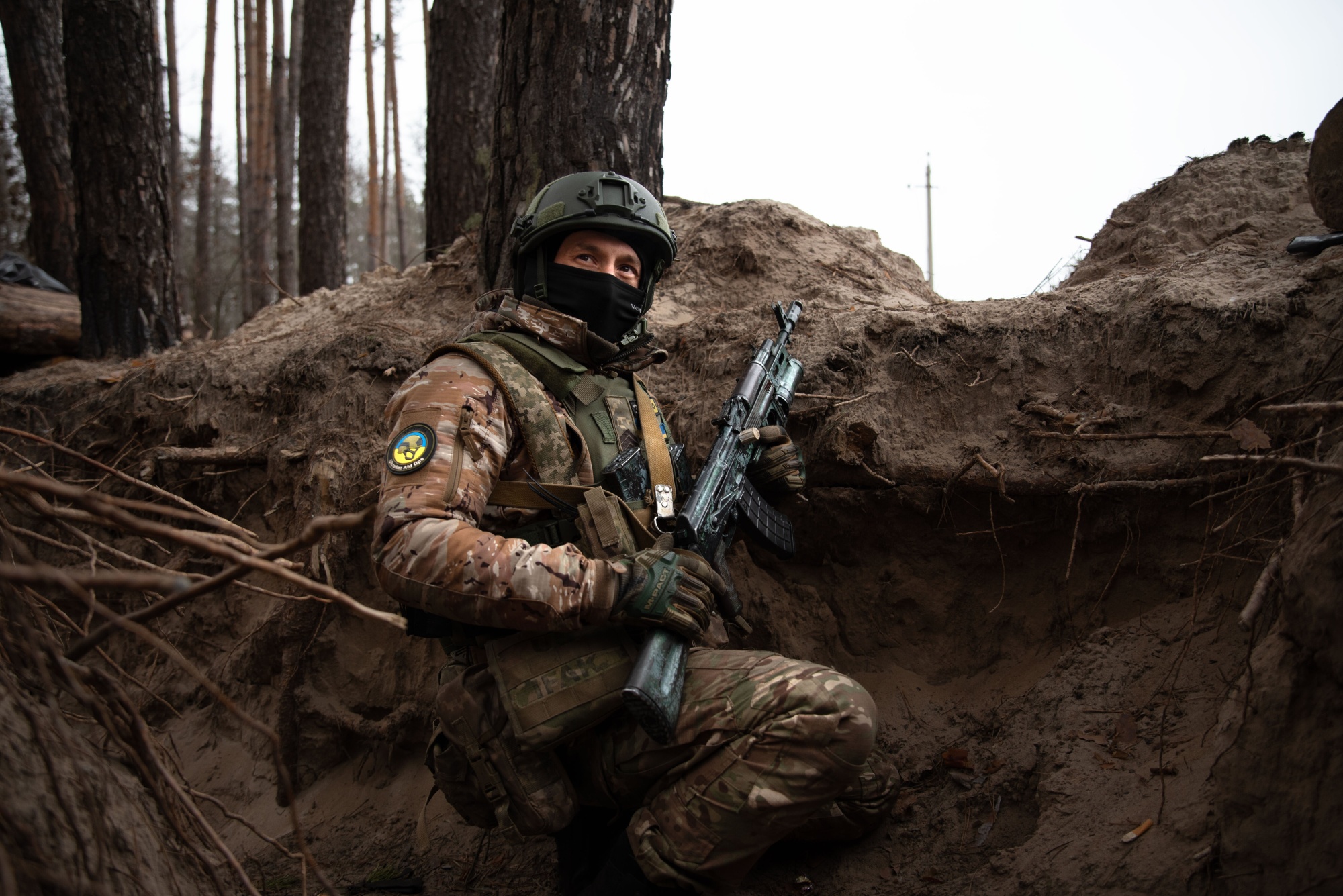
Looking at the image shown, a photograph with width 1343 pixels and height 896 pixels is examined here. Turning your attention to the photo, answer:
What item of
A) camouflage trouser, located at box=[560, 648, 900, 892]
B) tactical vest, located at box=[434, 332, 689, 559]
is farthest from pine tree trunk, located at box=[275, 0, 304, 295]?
camouflage trouser, located at box=[560, 648, 900, 892]

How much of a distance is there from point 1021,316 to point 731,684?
6.95 feet

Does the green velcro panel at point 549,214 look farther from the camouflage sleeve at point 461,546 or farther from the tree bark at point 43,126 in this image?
the tree bark at point 43,126

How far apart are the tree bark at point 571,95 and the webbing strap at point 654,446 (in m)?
1.63

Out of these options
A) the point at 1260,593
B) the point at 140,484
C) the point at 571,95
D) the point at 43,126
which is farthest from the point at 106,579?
the point at 43,126

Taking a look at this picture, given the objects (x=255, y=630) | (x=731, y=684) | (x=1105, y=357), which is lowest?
(x=255, y=630)

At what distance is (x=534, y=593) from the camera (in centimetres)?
234

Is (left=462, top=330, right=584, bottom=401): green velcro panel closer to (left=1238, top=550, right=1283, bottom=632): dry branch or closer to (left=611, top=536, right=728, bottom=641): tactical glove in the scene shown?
Answer: (left=611, top=536, right=728, bottom=641): tactical glove

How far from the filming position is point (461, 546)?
91.7 inches

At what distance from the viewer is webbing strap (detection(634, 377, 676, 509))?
2928 millimetres

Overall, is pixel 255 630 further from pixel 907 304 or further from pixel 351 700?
pixel 907 304

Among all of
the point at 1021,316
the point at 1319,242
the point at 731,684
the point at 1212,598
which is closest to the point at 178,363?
the point at 731,684

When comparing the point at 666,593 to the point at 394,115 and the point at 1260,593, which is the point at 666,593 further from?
the point at 394,115

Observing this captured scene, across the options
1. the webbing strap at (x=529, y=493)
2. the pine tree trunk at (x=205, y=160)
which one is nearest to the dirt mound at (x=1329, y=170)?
the webbing strap at (x=529, y=493)

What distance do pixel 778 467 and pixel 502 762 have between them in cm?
145
